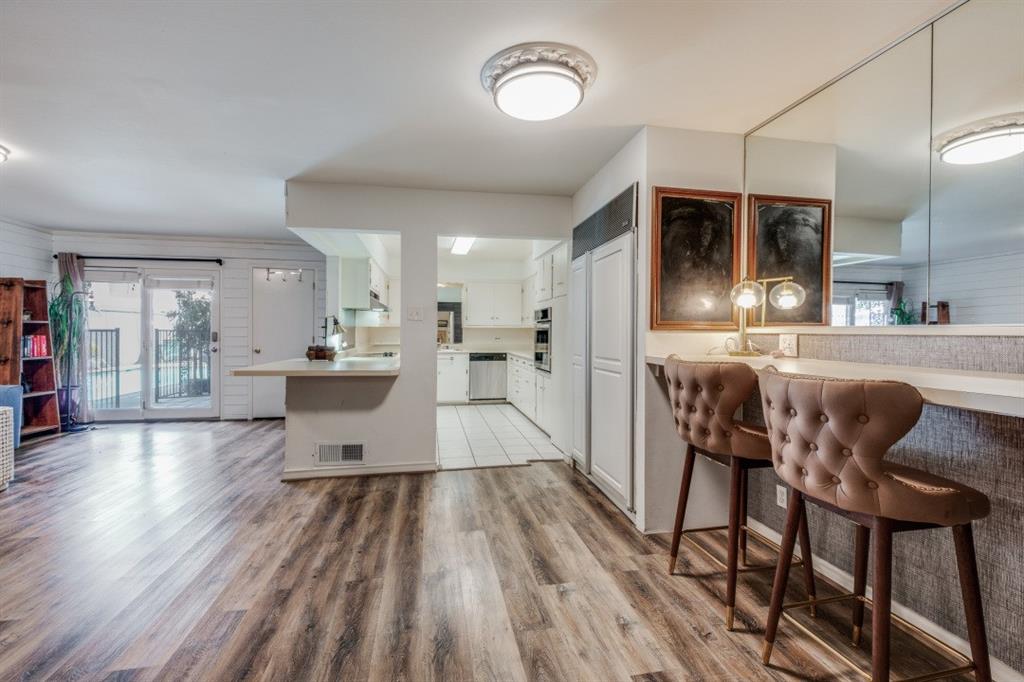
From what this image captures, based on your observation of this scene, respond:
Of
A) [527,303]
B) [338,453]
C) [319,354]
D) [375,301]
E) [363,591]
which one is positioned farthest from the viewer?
[527,303]

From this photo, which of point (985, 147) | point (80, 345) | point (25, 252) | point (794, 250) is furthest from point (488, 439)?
point (25, 252)

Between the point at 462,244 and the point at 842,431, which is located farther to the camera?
the point at 462,244

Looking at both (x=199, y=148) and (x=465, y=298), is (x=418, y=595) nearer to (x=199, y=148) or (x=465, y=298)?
(x=199, y=148)

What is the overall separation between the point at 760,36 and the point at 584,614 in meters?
2.55

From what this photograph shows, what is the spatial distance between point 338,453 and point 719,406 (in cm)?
299

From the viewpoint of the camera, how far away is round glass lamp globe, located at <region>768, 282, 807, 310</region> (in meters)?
2.35

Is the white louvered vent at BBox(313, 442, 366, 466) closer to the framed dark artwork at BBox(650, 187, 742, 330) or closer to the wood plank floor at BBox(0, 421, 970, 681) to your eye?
the wood plank floor at BBox(0, 421, 970, 681)

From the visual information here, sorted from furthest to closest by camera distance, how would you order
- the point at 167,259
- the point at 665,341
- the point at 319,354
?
1. the point at 167,259
2. the point at 319,354
3. the point at 665,341

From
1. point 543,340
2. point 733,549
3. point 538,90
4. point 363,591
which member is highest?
point 538,90

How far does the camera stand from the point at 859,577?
171 cm

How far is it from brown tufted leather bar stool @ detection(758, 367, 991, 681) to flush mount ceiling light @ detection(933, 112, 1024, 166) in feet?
3.56

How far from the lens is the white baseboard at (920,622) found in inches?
57.6

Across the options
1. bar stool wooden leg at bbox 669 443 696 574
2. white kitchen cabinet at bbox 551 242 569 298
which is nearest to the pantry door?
white kitchen cabinet at bbox 551 242 569 298

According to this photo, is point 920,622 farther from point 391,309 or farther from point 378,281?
point 391,309
